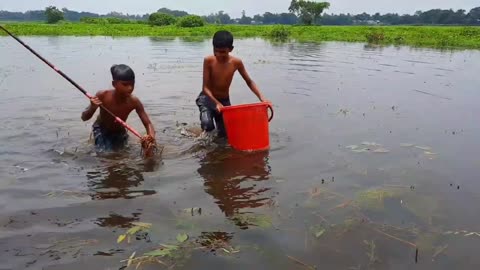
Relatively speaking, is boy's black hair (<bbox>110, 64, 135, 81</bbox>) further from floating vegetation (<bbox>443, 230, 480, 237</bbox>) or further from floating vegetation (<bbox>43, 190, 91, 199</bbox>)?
floating vegetation (<bbox>443, 230, 480, 237</bbox>)

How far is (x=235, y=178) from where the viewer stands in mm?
4887

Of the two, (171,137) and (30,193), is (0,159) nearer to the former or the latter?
(30,193)

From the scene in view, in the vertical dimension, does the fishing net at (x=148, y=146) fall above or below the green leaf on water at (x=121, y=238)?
above

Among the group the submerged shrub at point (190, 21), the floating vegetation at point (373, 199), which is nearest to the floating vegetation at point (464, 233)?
the floating vegetation at point (373, 199)

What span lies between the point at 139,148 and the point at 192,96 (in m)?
4.55

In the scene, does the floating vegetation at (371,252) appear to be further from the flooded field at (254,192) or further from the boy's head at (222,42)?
the boy's head at (222,42)

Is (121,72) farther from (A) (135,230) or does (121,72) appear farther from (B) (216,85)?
(A) (135,230)

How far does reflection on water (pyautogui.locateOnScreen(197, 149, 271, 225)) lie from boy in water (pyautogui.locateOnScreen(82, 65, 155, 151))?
0.83 m

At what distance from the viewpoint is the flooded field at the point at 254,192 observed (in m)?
3.24

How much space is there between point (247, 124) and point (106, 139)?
6.01 feet

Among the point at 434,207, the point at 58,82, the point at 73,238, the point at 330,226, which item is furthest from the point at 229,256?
the point at 58,82

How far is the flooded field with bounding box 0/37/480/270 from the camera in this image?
128 inches

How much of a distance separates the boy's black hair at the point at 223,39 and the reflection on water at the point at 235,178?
4.46 ft

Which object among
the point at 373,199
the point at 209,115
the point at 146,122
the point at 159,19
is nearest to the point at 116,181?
the point at 146,122
